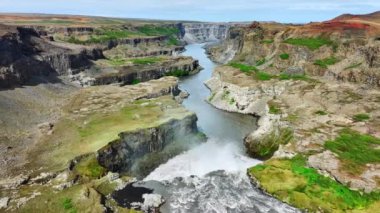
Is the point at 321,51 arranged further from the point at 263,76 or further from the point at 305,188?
the point at 305,188

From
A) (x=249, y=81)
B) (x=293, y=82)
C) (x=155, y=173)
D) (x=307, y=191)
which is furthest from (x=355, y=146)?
(x=249, y=81)

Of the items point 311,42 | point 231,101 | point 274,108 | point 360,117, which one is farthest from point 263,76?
point 360,117

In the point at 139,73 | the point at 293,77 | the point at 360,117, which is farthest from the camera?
the point at 139,73

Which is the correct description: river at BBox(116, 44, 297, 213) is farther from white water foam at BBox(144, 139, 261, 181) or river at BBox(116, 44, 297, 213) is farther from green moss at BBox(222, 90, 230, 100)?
green moss at BBox(222, 90, 230, 100)

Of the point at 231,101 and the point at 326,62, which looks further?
the point at 326,62

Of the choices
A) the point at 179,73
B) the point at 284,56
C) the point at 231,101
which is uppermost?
the point at 284,56

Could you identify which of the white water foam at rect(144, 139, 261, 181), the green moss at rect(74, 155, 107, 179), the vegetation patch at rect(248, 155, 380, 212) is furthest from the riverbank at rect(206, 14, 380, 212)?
the green moss at rect(74, 155, 107, 179)
